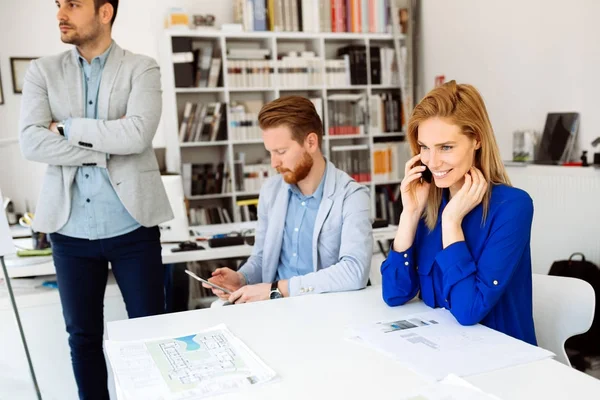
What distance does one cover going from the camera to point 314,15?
4.84 m

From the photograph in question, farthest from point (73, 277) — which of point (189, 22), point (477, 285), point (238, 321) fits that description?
point (189, 22)

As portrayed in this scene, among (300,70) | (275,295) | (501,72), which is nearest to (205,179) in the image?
(300,70)

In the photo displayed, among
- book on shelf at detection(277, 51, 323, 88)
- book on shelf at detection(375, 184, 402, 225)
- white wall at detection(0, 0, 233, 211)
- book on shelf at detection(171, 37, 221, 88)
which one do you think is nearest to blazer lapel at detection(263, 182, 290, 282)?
book on shelf at detection(171, 37, 221, 88)

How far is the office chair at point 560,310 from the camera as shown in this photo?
1439mm

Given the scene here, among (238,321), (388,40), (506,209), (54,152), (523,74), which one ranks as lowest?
(238,321)

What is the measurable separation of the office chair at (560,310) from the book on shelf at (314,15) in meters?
3.65

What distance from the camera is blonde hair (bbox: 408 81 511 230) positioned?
4.75ft

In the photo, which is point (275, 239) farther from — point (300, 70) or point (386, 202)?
point (386, 202)

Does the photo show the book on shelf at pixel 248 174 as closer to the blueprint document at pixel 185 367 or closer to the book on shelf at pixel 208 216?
the book on shelf at pixel 208 216

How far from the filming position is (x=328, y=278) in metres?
1.71

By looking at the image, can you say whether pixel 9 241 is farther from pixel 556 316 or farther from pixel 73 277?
pixel 556 316

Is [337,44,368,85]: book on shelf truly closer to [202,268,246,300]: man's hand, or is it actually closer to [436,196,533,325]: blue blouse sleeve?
[202,268,246,300]: man's hand

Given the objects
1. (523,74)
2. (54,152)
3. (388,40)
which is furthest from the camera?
(388,40)

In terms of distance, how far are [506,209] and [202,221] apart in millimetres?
3528
